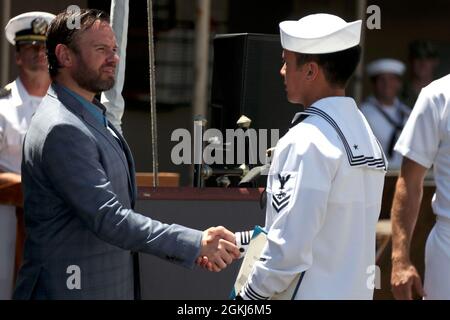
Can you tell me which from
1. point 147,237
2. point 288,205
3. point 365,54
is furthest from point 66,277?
point 365,54

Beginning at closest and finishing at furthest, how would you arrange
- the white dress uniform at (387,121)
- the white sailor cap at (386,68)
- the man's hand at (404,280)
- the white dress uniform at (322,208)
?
the white dress uniform at (322,208) < the man's hand at (404,280) < the white dress uniform at (387,121) < the white sailor cap at (386,68)

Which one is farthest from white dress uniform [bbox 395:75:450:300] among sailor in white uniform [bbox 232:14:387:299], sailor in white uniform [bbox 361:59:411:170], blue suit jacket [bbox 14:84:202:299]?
sailor in white uniform [bbox 361:59:411:170]

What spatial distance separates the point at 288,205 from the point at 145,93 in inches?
181

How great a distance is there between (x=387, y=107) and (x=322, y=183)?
4.80 m

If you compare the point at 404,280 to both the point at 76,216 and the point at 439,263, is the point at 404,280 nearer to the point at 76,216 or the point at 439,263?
the point at 439,263

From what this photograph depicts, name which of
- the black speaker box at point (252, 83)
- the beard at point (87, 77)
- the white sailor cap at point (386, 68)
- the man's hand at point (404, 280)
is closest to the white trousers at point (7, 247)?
the black speaker box at point (252, 83)

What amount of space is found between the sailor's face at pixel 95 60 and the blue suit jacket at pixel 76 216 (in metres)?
0.09

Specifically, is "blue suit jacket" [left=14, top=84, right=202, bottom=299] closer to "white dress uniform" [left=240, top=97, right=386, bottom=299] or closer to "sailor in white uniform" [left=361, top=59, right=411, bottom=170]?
"white dress uniform" [left=240, top=97, right=386, bottom=299]

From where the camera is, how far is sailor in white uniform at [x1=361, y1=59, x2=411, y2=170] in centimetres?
737

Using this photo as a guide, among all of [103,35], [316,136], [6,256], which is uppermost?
[103,35]

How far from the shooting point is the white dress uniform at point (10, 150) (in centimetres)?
486

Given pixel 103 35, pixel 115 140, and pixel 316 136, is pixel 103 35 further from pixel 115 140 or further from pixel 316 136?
pixel 316 136

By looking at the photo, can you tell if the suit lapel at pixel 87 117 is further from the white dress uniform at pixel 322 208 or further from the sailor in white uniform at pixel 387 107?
the sailor in white uniform at pixel 387 107

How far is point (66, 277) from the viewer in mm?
3248
